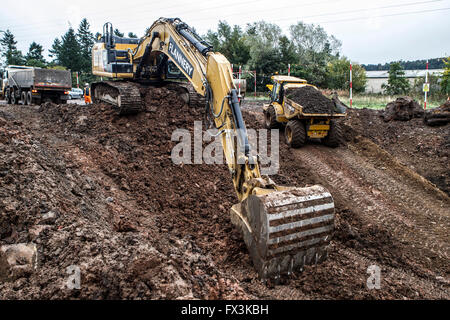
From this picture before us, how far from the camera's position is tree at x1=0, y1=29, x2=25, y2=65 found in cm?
4888

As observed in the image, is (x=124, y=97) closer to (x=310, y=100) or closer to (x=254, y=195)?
(x=310, y=100)

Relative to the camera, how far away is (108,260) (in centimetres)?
306

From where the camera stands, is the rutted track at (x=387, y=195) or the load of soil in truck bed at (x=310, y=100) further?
the load of soil in truck bed at (x=310, y=100)

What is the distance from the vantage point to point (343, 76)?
29859 mm

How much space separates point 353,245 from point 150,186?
3.26 m

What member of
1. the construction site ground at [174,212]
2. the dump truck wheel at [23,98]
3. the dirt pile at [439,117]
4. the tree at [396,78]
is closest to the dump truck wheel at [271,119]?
the construction site ground at [174,212]

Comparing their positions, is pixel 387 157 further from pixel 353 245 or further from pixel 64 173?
pixel 64 173

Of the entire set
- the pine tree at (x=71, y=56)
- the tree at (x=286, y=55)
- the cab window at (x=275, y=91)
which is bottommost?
the cab window at (x=275, y=91)

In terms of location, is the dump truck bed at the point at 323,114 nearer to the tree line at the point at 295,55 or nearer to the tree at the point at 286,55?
the tree line at the point at 295,55

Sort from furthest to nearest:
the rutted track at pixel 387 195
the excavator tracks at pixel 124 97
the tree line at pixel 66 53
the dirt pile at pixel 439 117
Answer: the tree line at pixel 66 53 < the dirt pile at pixel 439 117 < the excavator tracks at pixel 124 97 < the rutted track at pixel 387 195

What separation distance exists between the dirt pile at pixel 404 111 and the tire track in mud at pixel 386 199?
3129 millimetres

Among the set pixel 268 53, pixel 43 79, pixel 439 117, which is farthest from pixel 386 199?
pixel 268 53

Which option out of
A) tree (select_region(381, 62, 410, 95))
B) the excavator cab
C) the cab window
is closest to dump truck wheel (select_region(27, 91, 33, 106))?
the excavator cab

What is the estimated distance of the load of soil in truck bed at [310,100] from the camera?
8.96 meters
